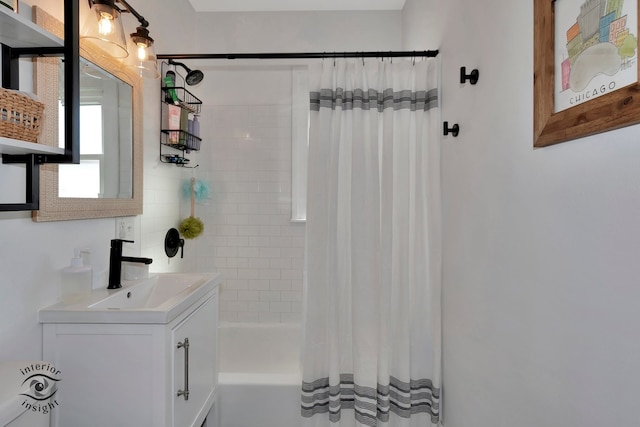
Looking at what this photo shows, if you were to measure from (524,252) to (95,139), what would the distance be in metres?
1.77

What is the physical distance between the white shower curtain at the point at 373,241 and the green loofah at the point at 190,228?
1214mm

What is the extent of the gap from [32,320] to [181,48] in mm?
2034

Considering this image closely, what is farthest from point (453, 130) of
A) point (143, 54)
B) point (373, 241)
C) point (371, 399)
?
point (143, 54)

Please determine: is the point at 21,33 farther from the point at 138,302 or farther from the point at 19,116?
the point at 138,302

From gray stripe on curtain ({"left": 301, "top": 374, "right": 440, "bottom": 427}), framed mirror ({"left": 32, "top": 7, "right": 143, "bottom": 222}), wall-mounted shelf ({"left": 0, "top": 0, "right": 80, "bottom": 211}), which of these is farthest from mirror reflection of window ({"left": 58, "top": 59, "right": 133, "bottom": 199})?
gray stripe on curtain ({"left": 301, "top": 374, "right": 440, "bottom": 427})

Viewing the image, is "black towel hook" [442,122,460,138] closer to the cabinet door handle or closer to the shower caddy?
the cabinet door handle

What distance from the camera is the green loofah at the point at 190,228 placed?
8.27ft

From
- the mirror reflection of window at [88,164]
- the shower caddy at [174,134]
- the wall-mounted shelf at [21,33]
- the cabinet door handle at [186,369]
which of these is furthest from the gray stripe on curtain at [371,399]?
the wall-mounted shelf at [21,33]

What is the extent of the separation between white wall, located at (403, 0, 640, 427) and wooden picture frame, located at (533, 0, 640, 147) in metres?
0.03

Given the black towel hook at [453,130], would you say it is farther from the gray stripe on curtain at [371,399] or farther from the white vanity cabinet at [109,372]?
the white vanity cabinet at [109,372]

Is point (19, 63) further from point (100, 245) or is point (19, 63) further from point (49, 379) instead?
point (49, 379)

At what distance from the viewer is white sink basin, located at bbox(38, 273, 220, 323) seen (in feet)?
3.91

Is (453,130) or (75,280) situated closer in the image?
(75,280)

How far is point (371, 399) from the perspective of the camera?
5.65ft
